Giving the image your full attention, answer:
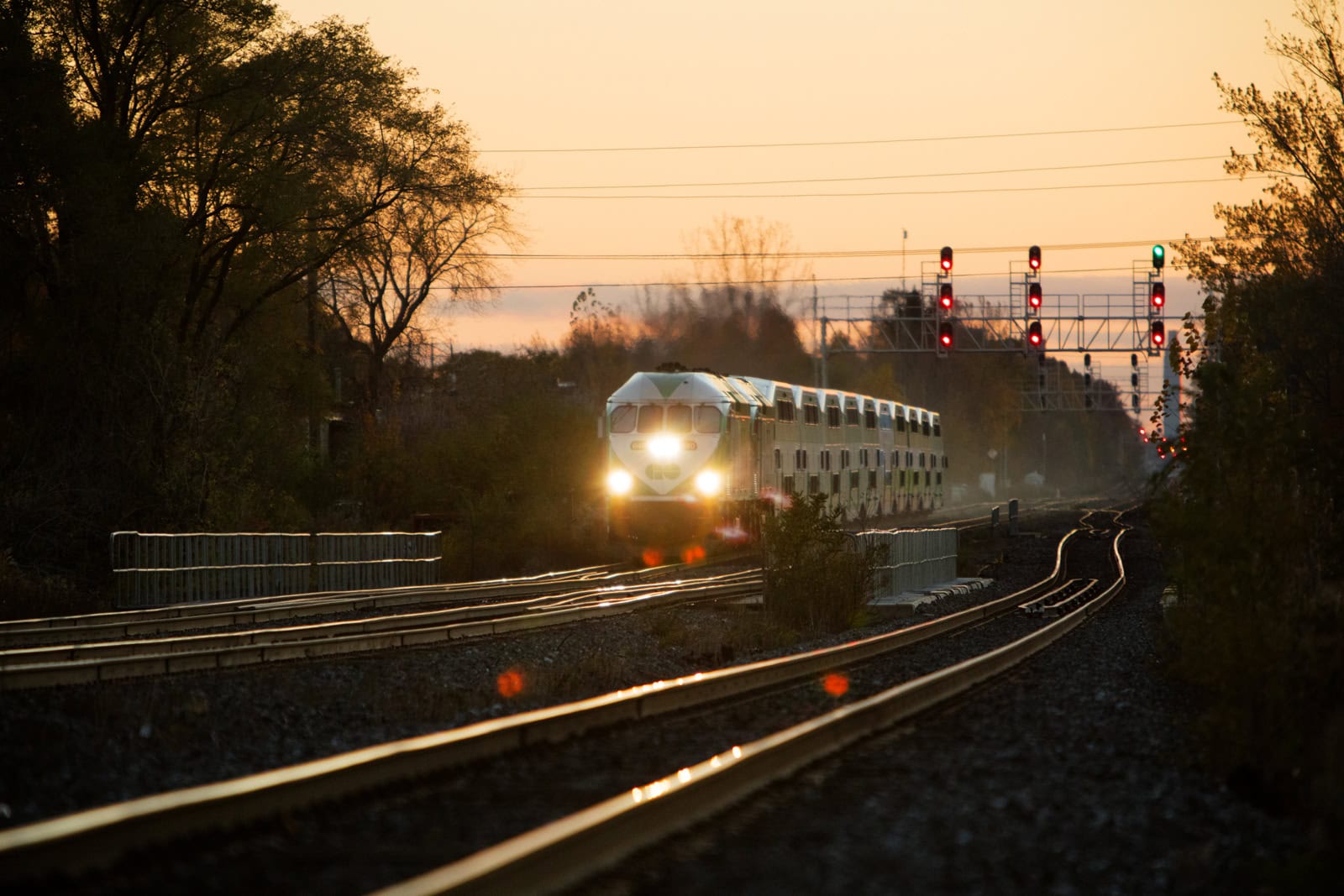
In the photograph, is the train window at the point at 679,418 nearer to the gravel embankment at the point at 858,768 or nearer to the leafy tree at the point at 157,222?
the leafy tree at the point at 157,222

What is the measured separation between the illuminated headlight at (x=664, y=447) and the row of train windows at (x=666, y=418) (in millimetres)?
176

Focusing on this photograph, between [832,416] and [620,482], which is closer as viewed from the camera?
[620,482]

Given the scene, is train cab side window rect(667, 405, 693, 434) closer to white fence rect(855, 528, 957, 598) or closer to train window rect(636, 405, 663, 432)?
train window rect(636, 405, 663, 432)

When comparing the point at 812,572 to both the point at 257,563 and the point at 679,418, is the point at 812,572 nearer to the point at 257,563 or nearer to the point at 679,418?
the point at 257,563

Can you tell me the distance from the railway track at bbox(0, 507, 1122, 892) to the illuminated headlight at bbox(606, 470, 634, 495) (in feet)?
54.9

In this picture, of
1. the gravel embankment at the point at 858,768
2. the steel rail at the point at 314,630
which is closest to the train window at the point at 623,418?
the steel rail at the point at 314,630

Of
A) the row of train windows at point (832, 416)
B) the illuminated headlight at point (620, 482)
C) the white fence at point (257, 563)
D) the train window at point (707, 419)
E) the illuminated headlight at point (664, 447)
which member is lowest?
the white fence at point (257, 563)

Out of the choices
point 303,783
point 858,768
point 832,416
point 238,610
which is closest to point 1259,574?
point 858,768

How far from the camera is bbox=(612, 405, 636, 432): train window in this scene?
96.4 ft

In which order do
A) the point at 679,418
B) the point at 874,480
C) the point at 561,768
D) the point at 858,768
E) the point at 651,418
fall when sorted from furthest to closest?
the point at 874,480
the point at 651,418
the point at 679,418
the point at 858,768
the point at 561,768

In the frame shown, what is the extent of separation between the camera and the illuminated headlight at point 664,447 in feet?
93.7

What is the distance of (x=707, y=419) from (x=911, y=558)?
649 cm

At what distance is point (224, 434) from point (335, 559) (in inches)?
191

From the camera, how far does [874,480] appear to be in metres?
44.2
